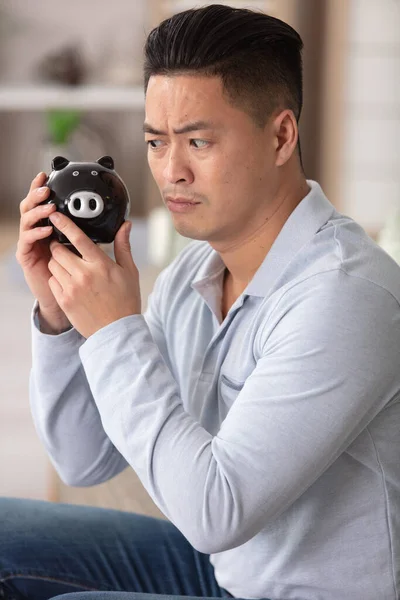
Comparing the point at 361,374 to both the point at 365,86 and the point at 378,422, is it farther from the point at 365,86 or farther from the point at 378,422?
the point at 365,86

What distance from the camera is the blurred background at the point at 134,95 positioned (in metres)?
4.57

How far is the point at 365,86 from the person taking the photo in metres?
4.60

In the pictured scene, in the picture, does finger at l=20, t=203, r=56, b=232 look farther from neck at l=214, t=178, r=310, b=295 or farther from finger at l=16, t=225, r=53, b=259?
neck at l=214, t=178, r=310, b=295

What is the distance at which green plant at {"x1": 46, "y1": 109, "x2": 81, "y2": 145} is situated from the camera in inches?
191

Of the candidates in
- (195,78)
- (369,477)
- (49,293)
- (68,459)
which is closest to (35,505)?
(68,459)

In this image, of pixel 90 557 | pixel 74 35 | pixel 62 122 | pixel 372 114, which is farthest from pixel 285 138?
pixel 74 35

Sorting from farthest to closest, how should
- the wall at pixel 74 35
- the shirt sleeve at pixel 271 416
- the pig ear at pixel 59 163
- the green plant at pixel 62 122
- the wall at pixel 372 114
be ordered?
the wall at pixel 74 35 < the green plant at pixel 62 122 < the wall at pixel 372 114 < the pig ear at pixel 59 163 < the shirt sleeve at pixel 271 416

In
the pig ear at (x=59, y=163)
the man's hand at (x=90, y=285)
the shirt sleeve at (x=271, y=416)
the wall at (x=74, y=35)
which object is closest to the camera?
the shirt sleeve at (x=271, y=416)

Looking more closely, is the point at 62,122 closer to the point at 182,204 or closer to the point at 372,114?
the point at 372,114

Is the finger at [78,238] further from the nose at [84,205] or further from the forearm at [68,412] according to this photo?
the forearm at [68,412]

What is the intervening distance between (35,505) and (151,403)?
16.2 inches

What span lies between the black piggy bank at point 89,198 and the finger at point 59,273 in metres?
0.04

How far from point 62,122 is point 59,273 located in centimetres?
389

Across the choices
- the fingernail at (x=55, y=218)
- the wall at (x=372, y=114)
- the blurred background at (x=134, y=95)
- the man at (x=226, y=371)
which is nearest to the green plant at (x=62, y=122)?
the blurred background at (x=134, y=95)
